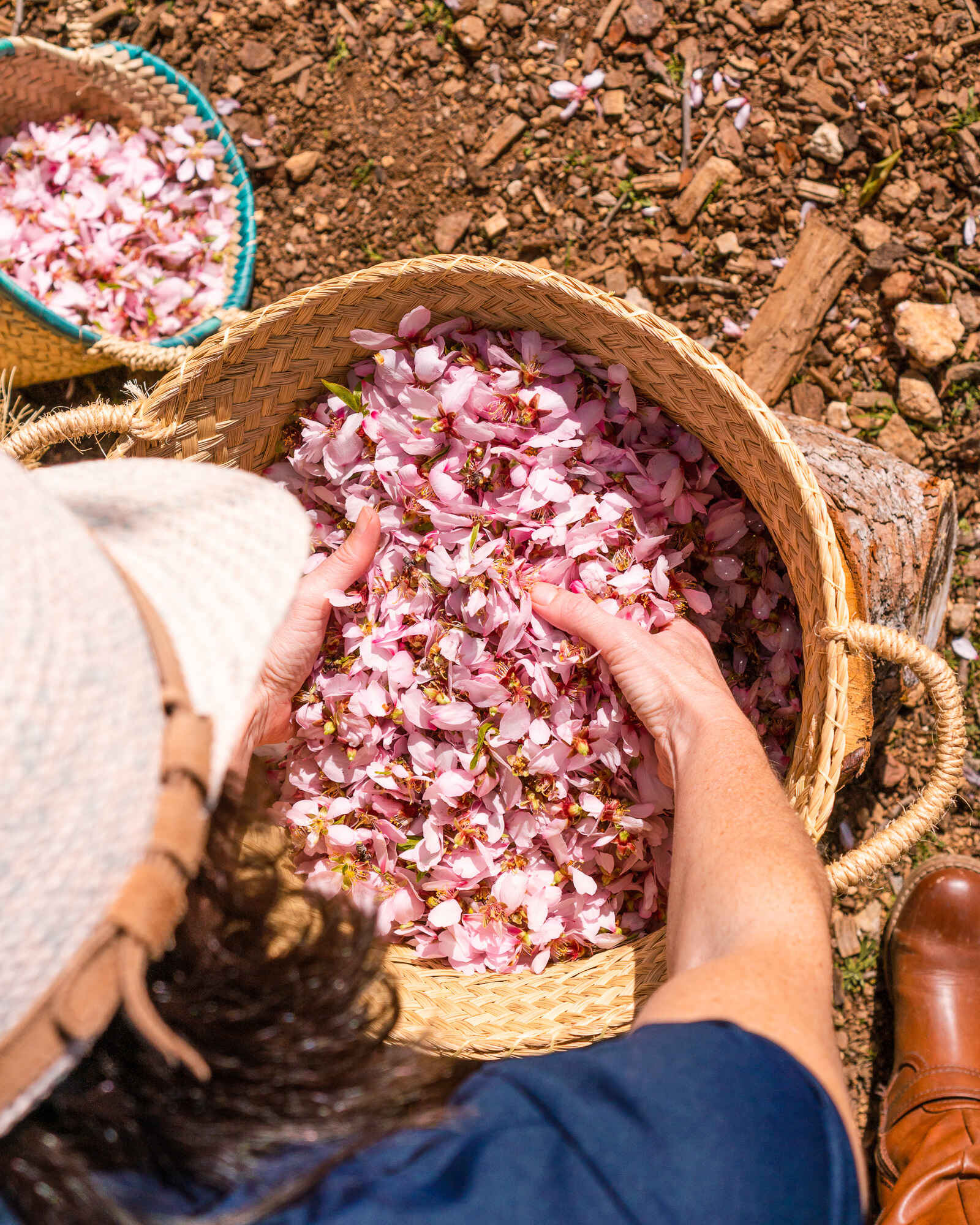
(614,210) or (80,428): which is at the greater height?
(614,210)

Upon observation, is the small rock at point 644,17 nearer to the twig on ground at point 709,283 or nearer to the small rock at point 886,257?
the twig on ground at point 709,283

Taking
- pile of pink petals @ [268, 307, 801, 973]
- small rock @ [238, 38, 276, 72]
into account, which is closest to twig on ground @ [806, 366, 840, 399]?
pile of pink petals @ [268, 307, 801, 973]

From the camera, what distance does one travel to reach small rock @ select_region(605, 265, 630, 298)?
103 inches

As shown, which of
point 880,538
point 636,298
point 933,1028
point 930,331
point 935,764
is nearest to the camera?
point 935,764

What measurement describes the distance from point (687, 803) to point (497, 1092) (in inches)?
29.2

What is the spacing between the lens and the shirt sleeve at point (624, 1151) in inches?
35.8

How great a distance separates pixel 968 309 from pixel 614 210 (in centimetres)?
111

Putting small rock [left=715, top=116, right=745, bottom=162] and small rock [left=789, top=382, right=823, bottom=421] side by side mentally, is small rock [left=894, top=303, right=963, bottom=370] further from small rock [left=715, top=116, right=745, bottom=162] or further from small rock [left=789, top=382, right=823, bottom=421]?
small rock [left=715, top=116, right=745, bottom=162]

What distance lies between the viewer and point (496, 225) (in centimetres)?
262

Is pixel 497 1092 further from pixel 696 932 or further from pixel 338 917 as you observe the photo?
pixel 696 932

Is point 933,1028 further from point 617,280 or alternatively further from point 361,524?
point 617,280

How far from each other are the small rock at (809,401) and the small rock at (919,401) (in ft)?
0.77

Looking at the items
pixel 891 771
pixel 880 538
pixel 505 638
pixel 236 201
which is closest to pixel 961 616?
pixel 891 771

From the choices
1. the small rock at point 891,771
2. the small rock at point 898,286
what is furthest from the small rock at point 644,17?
the small rock at point 891,771
